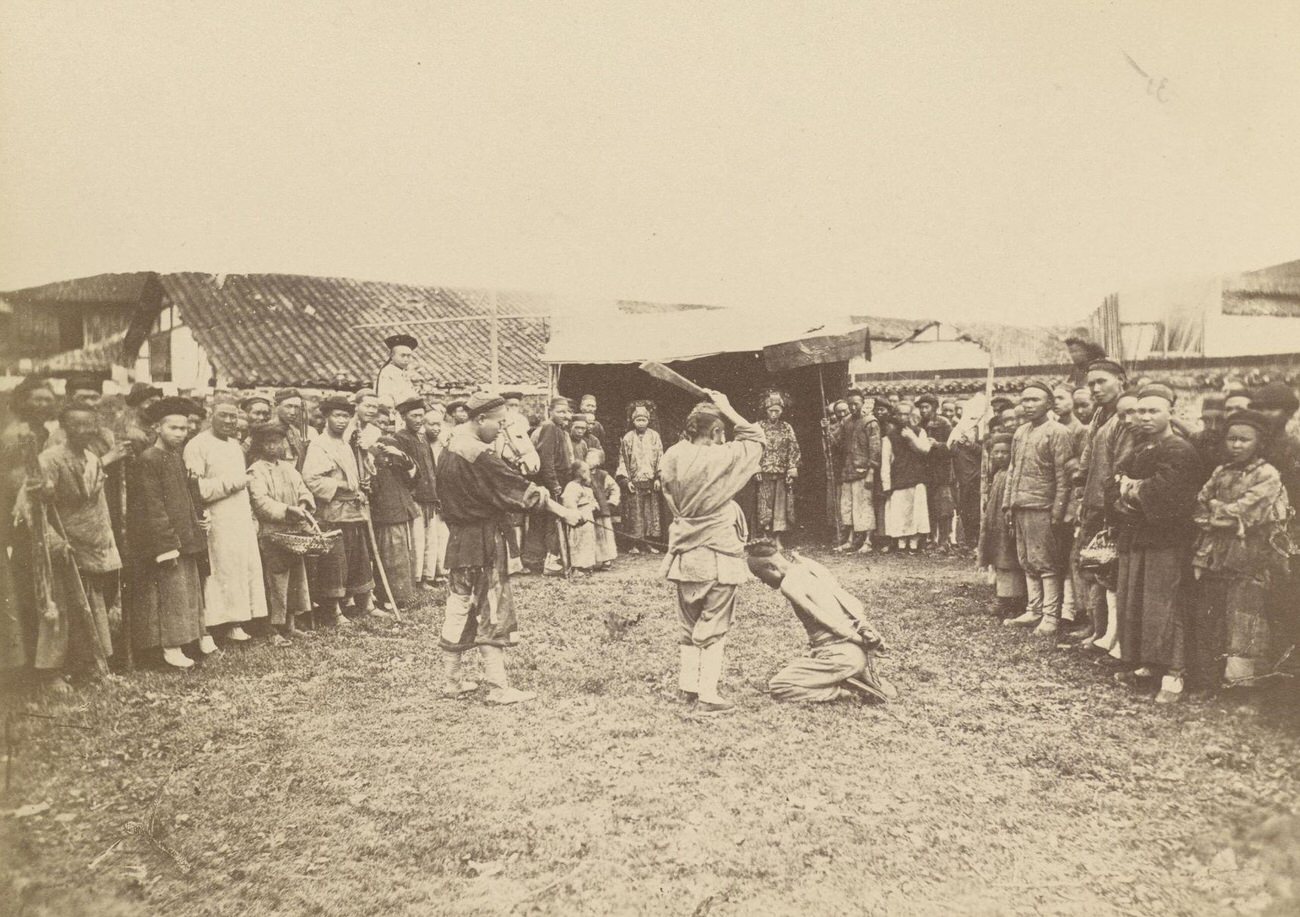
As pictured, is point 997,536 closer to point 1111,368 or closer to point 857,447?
point 1111,368

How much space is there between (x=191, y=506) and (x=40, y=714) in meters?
1.31

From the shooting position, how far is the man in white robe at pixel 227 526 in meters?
4.14

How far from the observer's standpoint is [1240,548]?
3.44 meters

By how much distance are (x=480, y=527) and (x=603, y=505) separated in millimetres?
1685

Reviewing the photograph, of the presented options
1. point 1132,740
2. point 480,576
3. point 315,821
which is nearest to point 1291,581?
point 1132,740

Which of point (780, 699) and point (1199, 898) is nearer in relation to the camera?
point (1199, 898)

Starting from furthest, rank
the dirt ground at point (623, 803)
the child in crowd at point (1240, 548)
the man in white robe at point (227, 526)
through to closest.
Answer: the man in white robe at point (227, 526)
the child in crowd at point (1240, 548)
the dirt ground at point (623, 803)

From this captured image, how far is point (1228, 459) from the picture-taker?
3492 millimetres

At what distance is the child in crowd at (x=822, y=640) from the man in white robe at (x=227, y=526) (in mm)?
2508

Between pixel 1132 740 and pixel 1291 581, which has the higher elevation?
pixel 1291 581

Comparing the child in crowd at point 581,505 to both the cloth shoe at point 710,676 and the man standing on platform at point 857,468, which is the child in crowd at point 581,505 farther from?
the man standing on platform at point 857,468

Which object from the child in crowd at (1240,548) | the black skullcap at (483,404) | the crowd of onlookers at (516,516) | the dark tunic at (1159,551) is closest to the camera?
the crowd of onlookers at (516,516)

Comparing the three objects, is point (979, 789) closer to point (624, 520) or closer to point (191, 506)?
point (624, 520)

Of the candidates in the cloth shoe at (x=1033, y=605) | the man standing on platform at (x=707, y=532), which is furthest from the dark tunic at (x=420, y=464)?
the cloth shoe at (x=1033, y=605)
